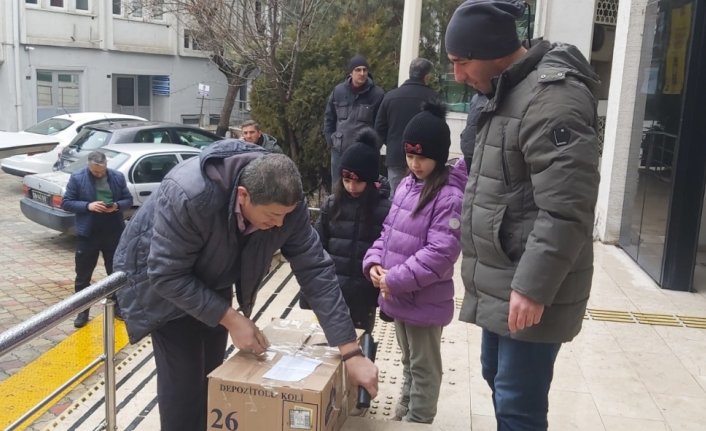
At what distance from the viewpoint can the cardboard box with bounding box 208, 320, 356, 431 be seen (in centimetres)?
228

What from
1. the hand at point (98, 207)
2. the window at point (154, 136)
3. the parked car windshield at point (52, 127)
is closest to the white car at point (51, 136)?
the parked car windshield at point (52, 127)

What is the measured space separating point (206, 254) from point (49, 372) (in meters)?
3.58

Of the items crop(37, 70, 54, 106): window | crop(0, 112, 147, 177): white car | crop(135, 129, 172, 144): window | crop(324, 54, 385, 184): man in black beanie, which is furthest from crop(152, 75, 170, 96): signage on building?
Answer: crop(324, 54, 385, 184): man in black beanie

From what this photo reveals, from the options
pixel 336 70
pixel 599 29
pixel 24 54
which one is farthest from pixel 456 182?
pixel 24 54

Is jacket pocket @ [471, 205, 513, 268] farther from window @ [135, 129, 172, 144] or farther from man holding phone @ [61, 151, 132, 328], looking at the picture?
window @ [135, 129, 172, 144]

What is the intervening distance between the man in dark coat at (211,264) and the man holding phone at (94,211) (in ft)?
13.9

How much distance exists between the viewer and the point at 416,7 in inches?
382

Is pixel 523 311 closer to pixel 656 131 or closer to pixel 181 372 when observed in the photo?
pixel 181 372

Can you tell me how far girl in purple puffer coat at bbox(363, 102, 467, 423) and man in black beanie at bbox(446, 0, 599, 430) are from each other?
2.58 ft

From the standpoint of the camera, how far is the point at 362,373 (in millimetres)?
2541

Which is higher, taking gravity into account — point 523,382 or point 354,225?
point 354,225

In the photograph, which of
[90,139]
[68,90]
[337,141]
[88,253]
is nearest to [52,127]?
[90,139]

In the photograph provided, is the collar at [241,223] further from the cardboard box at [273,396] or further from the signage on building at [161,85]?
the signage on building at [161,85]

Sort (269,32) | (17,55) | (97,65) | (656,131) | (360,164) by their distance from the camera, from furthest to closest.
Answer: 1. (97,65)
2. (17,55)
3. (269,32)
4. (656,131)
5. (360,164)
